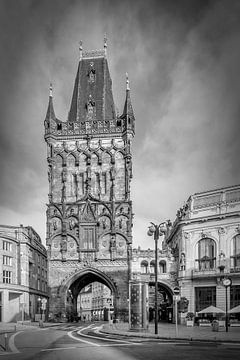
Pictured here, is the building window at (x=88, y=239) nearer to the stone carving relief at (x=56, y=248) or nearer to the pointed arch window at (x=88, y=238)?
the pointed arch window at (x=88, y=238)

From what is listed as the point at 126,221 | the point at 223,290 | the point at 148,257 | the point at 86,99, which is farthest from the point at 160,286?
the point at 86,99

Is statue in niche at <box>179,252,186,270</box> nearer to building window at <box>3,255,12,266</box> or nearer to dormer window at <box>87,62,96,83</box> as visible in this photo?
building window at <box>3,255,12,266</box>

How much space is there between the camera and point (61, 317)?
2913 inches

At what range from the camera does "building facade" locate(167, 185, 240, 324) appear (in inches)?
2304

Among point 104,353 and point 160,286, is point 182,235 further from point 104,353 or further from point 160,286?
point 104,353

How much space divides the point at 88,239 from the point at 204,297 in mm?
22117

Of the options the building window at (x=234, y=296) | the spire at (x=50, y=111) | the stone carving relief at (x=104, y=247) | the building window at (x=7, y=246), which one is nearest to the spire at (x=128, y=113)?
the spire at (x=50, y=111)

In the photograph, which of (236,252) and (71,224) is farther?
(71,224)

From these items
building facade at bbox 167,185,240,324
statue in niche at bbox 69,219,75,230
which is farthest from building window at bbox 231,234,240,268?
statue in niche at bbox 69,219,75,230

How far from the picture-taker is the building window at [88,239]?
75875 mm

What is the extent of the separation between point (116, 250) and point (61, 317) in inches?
493

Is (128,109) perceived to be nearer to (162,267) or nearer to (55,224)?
(55,224)

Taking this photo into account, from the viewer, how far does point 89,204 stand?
7700cm

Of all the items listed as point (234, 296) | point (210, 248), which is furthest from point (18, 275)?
point (234, 296)
